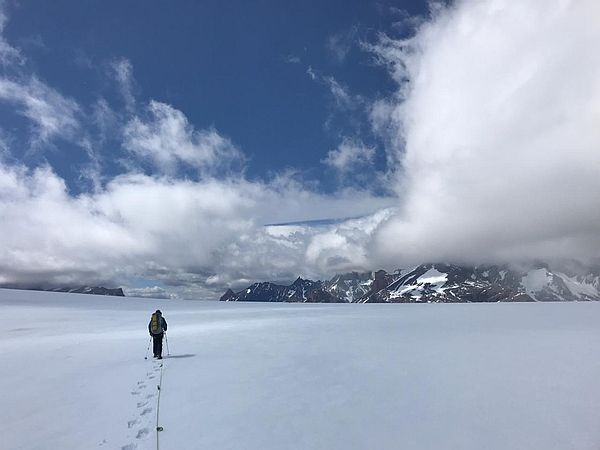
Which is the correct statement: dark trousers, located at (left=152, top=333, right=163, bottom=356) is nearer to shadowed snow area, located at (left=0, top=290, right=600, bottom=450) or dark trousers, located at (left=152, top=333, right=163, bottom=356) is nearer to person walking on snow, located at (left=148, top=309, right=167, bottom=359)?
person walking on snow, located at (left=148, top=309, right=167, bottom=359)

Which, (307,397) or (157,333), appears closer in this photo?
(307,397)

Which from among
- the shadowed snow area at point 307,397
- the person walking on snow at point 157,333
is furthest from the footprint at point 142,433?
the person walking on snow at point 157,333

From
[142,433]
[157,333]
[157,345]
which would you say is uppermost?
[157,333]

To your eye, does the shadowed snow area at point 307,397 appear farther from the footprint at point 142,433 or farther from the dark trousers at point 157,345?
the dark trousers at point 157,345

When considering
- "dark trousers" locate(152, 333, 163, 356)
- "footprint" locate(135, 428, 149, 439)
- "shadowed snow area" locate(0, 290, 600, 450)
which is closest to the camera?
"shadowed snow area" locate(0, 290, 600, 450)

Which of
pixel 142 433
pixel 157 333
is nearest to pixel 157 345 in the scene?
pixel 157 333

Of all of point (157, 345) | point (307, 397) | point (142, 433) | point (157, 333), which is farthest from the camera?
point (157, 333)

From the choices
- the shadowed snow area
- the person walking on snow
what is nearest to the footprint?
the shadowed snow area

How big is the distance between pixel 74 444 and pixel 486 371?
14.8m

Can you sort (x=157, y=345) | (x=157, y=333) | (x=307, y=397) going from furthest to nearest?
(x=157, y=333)
(x=157, y=345)
(x=307, y=397)

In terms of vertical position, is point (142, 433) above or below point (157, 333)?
below

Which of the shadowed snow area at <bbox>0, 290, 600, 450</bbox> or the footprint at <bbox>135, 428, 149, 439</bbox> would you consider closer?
the shadowed snow area at <bbox>0, 290, 600, 450</bbox>

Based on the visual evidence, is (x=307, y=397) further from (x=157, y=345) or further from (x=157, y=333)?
(x=157, y=333)

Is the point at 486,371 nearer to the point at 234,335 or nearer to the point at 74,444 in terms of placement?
the point at 74,444
